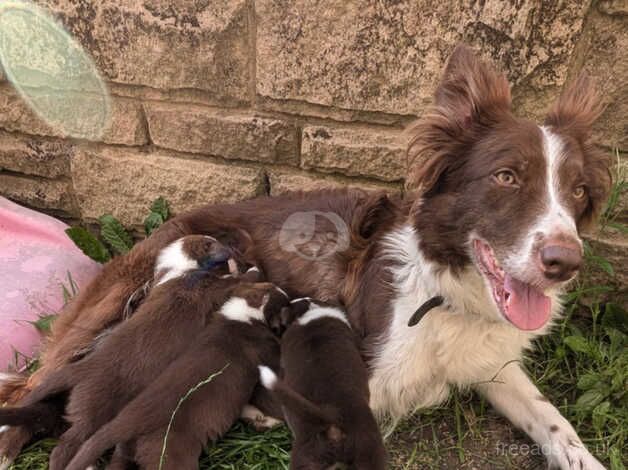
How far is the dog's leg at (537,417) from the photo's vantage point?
2.43m

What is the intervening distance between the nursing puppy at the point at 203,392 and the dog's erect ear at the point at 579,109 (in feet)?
4.93

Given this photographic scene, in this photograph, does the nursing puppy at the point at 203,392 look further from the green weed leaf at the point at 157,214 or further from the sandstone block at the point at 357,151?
the green weed leaf at the point at 157,214

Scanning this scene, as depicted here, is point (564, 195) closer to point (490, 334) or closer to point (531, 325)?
point (531, 325)

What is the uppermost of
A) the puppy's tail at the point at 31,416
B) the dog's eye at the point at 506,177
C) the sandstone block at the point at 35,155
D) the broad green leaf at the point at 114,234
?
the dog's eye at the point at 506,177

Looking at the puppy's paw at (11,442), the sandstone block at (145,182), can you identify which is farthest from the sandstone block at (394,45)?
the puppy's paw at (11,442)

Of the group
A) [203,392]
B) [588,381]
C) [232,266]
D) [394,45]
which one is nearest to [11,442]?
[203,392]

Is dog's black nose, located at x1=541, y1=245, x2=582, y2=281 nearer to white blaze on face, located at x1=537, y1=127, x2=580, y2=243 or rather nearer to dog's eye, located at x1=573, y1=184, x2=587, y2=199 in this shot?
white blaze on face, located at x1=537, y1=127, x2=580, y2=243

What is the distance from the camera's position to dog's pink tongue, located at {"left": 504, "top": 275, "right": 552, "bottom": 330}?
218cm

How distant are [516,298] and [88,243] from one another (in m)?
2.69

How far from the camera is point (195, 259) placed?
2.93 meters

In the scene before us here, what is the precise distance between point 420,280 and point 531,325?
537 millimetres

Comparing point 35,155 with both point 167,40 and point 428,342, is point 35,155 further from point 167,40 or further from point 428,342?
point 428,342

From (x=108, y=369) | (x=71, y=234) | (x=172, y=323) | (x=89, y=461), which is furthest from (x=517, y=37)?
(x=71, y=234)

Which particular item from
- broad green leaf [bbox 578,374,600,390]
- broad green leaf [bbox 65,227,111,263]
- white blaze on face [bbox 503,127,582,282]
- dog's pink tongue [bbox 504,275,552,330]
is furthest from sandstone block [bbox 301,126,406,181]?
broad green leaf [bbox 65,227,111,263]
